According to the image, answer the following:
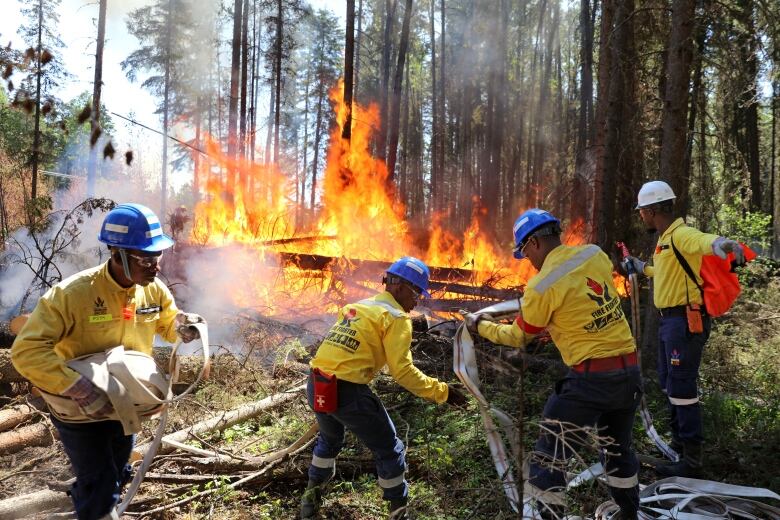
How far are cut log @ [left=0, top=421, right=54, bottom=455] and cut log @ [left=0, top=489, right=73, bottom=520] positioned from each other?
184 cm

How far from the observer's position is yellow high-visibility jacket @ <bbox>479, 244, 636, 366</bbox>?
3.37 m

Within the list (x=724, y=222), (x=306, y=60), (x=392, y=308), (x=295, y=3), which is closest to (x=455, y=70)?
(x=306, y=60)

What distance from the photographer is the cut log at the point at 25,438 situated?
18.3 ft

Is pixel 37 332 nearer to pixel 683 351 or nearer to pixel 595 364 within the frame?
pixel 595 364

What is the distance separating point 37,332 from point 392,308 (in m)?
2.27

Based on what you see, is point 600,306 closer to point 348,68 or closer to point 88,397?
point 88,397

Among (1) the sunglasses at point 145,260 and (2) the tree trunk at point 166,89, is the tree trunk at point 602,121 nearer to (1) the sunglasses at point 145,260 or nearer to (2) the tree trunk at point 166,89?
(1) the sunglasses at point 145,260

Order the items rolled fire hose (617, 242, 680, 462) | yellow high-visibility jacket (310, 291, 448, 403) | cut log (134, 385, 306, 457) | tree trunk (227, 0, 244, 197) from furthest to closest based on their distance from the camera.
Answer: tree trunk (227, 0, 244, 197), cut log (134, 385, 306, 457), rolled fire hose (617, 242, 680, 462), yellow high-visibility jacket (310, 291, 448, 403)

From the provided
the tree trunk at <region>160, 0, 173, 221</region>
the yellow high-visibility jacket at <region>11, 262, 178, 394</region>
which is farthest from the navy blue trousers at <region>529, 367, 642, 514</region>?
the tree trunk at <region>160, 0, 173, 221</region>

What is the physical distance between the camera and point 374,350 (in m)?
3.93

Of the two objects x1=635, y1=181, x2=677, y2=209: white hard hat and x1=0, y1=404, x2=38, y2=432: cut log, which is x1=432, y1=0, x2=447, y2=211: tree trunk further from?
x1=0, y1=404, x2=38, y2=432: cut log

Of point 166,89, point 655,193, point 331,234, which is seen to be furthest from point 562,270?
point 166,89

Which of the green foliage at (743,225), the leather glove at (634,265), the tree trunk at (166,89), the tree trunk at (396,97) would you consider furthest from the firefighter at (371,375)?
the tree trunk at (166,89)

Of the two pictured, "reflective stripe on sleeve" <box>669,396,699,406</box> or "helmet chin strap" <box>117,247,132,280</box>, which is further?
"reflective stripe on sleeve" <box>669,396,699,406</box>
